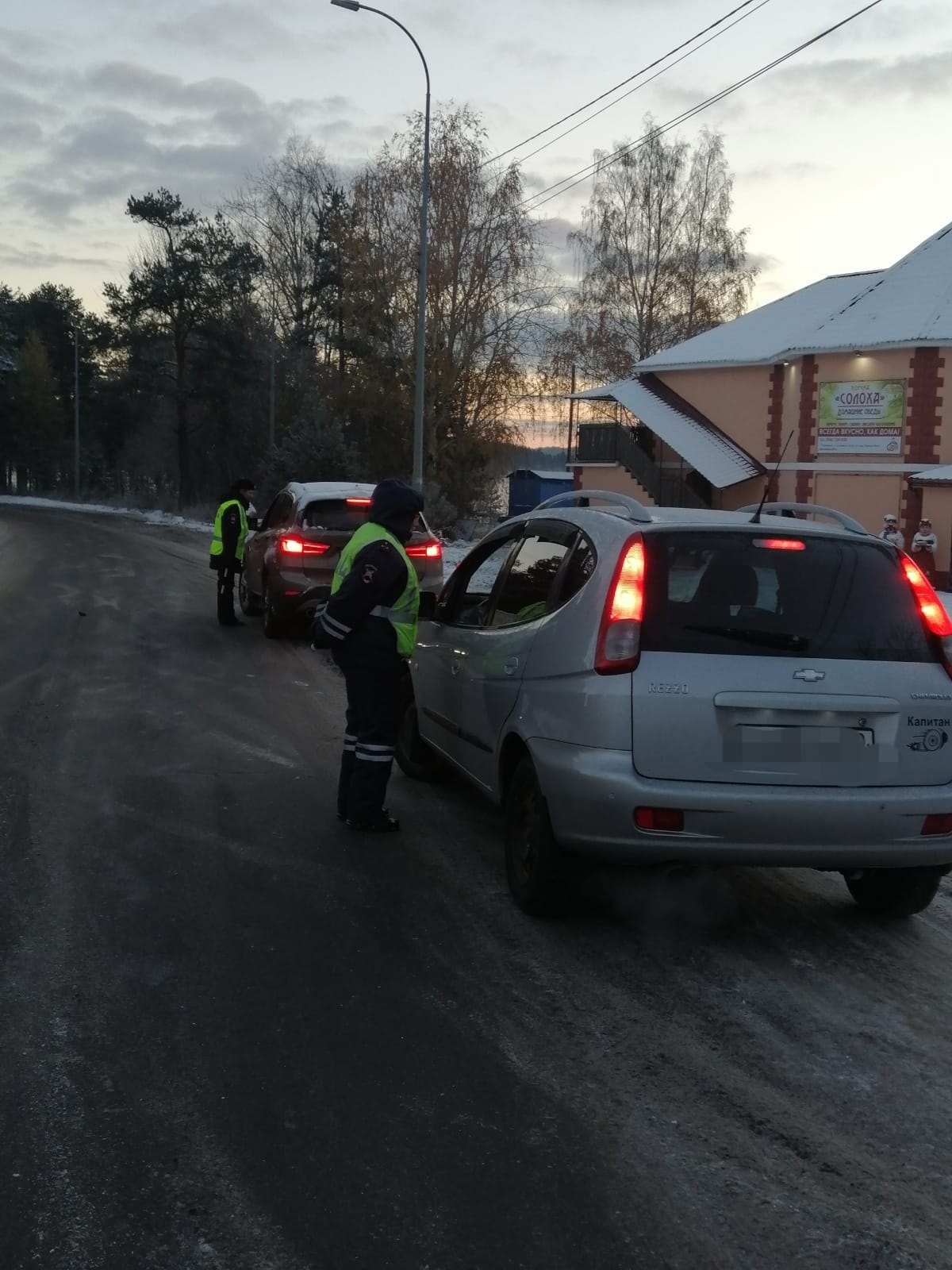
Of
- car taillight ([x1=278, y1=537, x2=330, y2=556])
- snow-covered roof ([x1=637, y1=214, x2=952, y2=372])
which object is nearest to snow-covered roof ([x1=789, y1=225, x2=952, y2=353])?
snow-covered roof ([x1=637, y1=214, x2=952, y2=372])

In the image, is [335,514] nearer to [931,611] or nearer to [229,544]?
[229,544]

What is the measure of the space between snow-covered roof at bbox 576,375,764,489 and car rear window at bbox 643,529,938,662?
32515mm

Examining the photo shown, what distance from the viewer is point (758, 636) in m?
4.68

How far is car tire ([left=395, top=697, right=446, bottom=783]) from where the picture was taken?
754 centimetres

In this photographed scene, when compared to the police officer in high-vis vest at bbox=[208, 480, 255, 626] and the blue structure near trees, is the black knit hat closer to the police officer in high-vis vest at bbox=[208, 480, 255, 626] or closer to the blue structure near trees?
the police officer in high-vis vest at bbox=[208, 480, 255, 626]

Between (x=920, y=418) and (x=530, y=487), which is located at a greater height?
(x=920, y=418)

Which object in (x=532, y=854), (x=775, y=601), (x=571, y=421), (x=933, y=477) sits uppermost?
(x=571, y=421)

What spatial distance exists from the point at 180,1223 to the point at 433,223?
39026 mm

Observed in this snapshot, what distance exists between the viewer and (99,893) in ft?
17.3

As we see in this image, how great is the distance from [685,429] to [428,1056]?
37187 millimetres

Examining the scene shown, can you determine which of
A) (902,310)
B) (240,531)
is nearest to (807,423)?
(902,310)

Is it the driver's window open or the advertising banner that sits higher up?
the advertising banner

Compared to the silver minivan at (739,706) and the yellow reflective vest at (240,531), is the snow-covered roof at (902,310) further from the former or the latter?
the silver minivan at (739,706)

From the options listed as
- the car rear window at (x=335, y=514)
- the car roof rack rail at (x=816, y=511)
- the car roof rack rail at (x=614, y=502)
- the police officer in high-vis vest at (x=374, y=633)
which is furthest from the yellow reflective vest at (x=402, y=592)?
the car rear window at (x=335, y=514)
